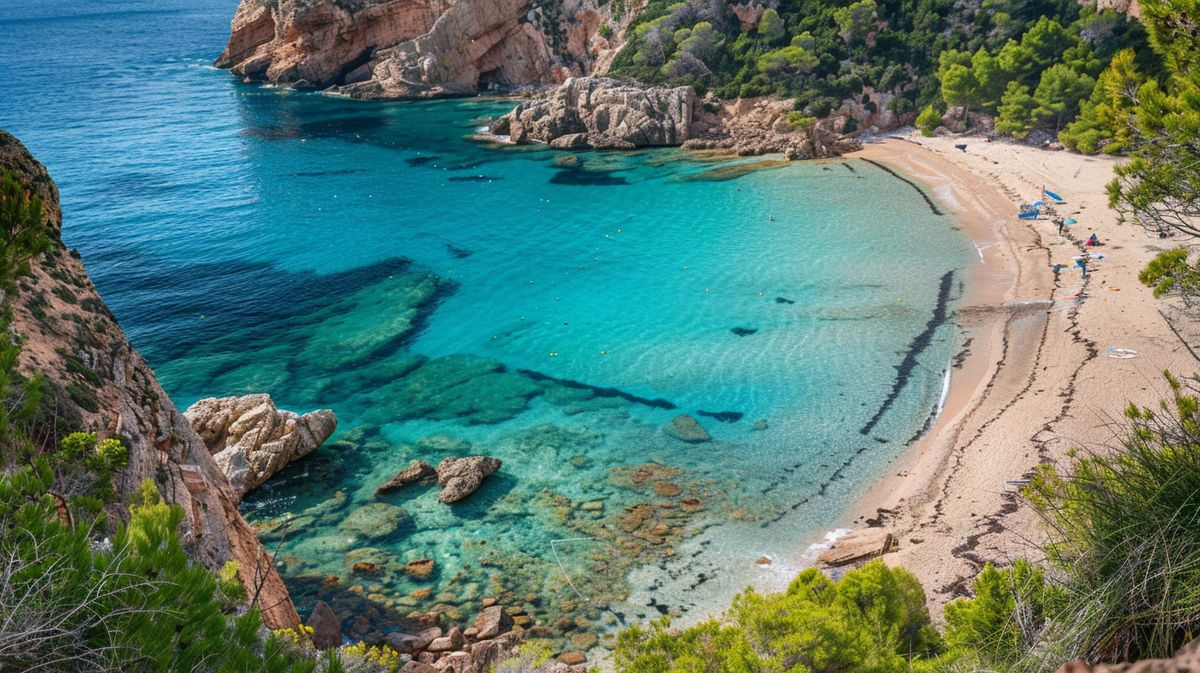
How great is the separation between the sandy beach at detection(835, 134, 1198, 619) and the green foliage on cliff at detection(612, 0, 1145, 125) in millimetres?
13864

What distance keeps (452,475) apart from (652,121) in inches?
1749

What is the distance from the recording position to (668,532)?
2034 centimetres

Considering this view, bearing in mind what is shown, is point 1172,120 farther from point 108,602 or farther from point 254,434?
point 254,434

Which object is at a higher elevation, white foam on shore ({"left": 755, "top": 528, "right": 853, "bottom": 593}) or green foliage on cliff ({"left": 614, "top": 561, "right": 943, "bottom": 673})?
green foliage on cliff ({"left": 614, "top": 561, "right": 943, "bottom": 673})

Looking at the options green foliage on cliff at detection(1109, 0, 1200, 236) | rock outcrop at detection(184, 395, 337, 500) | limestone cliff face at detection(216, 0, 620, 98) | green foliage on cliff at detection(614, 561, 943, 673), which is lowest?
rock outcrop at detection(184, 395, 337, 500)

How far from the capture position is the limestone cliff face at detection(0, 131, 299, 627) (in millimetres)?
11945

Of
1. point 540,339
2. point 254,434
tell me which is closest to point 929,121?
point 540,339

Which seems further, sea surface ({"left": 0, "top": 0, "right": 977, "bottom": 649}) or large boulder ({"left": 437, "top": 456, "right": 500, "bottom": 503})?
large boulder ({"left": 437, "top": 456, "right": 500, "bottom": 503})

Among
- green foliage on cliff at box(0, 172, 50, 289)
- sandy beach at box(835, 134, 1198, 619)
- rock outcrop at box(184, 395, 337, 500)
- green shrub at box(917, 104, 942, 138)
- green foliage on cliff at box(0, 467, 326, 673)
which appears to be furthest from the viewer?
green shrub at box(917, 104, 942, 138)

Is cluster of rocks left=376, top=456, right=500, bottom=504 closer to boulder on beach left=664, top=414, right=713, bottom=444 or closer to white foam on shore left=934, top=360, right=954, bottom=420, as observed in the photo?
boulder on beach left=664, top=414, right=713, bottom=444

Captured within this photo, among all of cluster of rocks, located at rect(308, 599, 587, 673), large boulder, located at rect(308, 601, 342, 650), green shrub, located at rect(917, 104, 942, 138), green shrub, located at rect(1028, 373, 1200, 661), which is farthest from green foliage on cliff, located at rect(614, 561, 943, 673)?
green shrub, located at rect(917, 104, 942, 138)

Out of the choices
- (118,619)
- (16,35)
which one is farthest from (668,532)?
(16,35)

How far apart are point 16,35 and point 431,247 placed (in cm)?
14742

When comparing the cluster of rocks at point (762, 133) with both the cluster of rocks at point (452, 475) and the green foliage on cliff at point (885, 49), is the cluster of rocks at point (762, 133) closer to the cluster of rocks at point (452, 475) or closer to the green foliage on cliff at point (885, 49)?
the green foliage on cliff at point (885, 49)
